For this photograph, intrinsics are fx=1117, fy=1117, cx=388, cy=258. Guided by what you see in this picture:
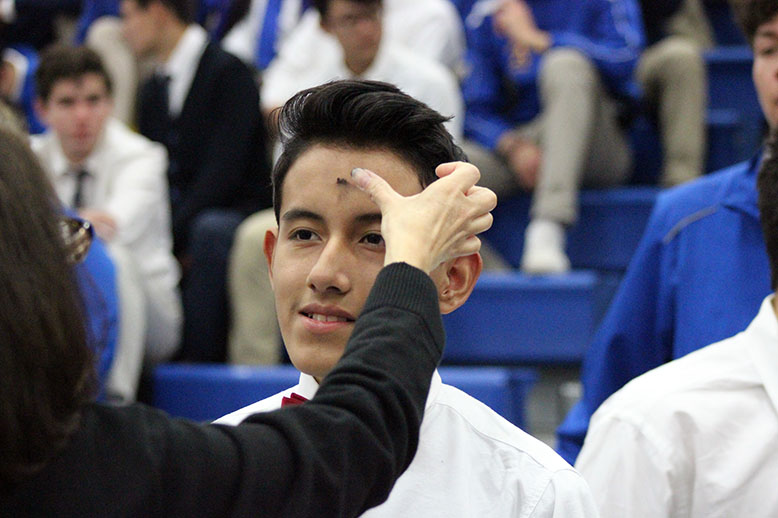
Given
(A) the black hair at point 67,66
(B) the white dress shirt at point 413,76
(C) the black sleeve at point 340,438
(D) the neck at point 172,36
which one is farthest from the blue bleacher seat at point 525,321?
(C) the black sleeve at point 340,438

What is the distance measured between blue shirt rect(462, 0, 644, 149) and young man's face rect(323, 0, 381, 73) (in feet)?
2.24

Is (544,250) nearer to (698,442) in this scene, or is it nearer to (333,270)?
(698,442)

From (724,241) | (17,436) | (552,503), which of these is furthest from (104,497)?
(724,241)

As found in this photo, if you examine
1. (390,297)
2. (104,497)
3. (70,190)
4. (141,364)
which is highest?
(390,297)

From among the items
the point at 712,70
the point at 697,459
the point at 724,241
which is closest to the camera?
the point at 697,459

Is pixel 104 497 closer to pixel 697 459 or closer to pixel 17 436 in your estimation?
pixel 17 436

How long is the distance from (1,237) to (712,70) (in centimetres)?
521

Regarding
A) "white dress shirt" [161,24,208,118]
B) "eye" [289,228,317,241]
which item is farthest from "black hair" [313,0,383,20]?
"eye" [289,228,317,241]

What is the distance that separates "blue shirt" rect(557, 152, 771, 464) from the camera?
2.15 metres

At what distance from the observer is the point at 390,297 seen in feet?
3.84

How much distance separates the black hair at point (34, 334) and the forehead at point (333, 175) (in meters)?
0.52

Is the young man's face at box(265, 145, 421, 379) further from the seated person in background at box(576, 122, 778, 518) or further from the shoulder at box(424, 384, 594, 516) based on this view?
the seated person in background at box(576, 122, 778, 518)

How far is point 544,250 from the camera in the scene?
431cm

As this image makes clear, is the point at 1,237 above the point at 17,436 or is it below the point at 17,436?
above
